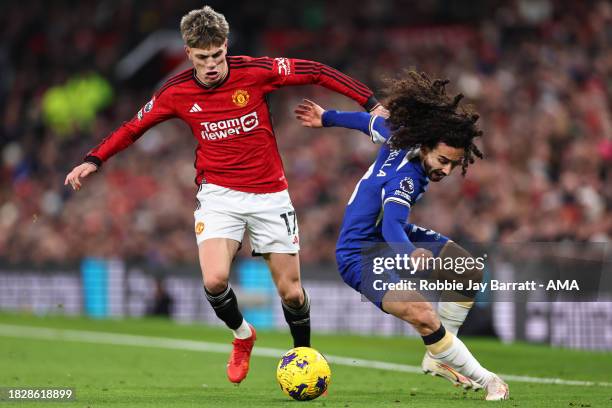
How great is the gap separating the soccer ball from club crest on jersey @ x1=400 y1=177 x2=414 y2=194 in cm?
131

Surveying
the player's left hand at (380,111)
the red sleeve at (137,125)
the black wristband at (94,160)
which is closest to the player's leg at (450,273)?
the player's left hand at (380,111)

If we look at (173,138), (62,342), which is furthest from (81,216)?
(62,342)

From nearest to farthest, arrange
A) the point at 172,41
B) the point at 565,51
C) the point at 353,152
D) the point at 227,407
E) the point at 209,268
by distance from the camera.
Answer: the point at 227,407, the point at 209,268, the point at 565,51, the point at 353,152, the point at 172,41

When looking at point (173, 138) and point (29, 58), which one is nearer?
point (173, 138)

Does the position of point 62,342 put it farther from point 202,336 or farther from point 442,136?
point 442,136

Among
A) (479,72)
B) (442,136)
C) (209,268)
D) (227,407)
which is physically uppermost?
(479,72)

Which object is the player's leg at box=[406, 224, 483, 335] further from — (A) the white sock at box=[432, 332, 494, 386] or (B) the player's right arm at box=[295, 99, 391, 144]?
(A) the white sock at box=[432, 332, 494, 386]

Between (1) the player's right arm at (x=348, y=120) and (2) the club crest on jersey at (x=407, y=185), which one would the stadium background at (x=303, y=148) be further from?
(2) the club crest on jersey at (x=407, y=185)

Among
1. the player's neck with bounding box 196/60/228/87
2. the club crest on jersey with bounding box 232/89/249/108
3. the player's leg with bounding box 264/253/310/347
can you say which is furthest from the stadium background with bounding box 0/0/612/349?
the player's neck with bounding box 196/60/228/87

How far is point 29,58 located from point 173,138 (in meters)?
5.58

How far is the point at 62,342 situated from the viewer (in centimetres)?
1591

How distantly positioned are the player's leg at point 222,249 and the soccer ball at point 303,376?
3.26 feet

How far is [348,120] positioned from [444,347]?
184 cm

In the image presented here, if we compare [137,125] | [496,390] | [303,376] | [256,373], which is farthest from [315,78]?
[256,373]
